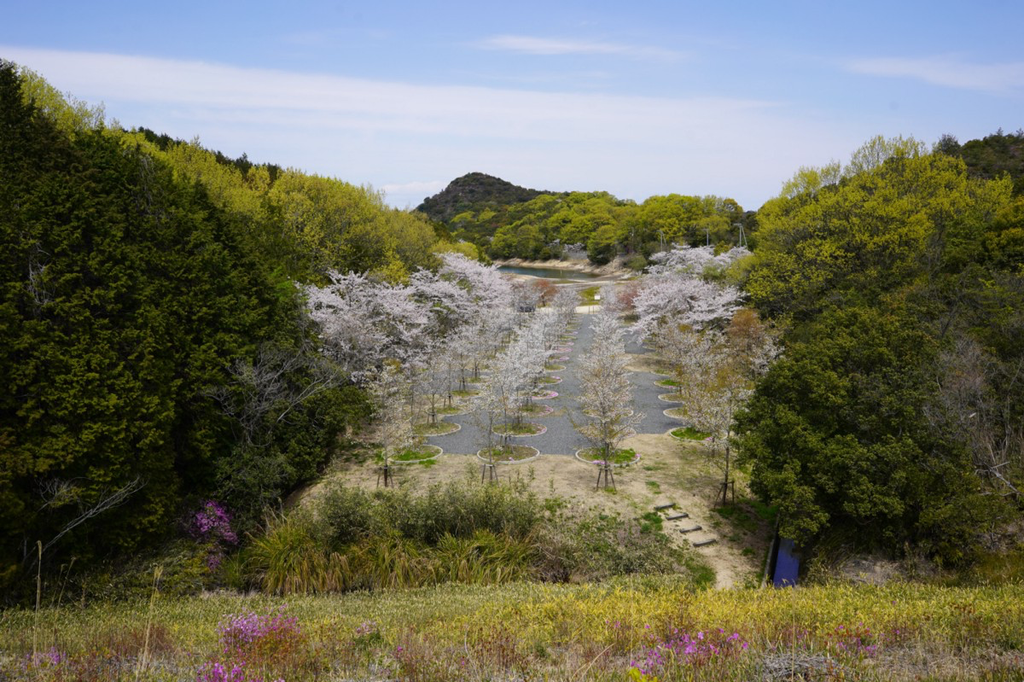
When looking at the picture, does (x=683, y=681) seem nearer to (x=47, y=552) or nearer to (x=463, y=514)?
(x=463, y=514)

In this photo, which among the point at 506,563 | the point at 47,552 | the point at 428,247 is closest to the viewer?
the point at 47,552

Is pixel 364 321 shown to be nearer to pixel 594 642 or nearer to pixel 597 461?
pixel 597 461

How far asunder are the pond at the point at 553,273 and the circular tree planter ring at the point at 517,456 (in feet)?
217

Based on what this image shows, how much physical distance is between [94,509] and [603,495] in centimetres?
1269

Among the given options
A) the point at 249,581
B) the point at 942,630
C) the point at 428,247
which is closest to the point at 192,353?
the point at 249,581

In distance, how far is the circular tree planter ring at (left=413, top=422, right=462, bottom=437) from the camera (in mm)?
24062

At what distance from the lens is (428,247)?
165 ft

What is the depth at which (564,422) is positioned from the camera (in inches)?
1002

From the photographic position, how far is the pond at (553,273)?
93.5 m

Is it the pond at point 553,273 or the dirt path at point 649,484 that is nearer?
the dirt path at point 649,484

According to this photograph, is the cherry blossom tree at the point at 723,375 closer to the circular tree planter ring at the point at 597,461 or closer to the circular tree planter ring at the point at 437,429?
the circular tree planter ring at the point at 597,461

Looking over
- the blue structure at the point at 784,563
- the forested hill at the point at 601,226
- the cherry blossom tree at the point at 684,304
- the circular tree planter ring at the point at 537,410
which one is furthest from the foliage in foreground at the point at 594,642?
the forested hill at the point at 601,226

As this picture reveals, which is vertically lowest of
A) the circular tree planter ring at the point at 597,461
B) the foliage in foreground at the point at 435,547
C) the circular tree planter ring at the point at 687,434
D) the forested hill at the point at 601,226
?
the foliage in foreground at the point at 435,547

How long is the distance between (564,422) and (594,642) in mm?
18896
